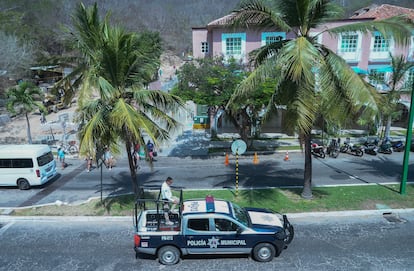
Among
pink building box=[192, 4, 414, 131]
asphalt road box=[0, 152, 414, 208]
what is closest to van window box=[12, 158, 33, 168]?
asphalt road box=[0, 152, 414, 208]

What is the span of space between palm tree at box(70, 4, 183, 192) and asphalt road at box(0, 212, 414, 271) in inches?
127

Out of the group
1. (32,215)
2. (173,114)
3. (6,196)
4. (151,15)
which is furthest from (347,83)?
(151,15)

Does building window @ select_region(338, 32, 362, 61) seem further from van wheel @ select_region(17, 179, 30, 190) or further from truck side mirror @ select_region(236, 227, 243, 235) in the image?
van wheel @ select_region(17, 179, 30, 190)

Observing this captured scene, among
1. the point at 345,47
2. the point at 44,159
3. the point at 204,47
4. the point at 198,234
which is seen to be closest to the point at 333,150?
the point at 345,47

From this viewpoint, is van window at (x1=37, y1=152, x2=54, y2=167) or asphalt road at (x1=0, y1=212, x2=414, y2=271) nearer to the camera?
asphalt road at (x1=0, y1=212, x2=414, y2=271)

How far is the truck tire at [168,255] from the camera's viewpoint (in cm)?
905

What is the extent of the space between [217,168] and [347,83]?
1056 cm

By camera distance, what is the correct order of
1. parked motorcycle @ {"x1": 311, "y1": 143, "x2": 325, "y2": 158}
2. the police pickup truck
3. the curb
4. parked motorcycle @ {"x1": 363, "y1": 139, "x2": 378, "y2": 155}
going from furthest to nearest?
1. parked motorcycle @ {"x1": 363, "y1": 139, "x2": 378, "y2": 155}
2. parked motorcycle @ {"x1": 311, "y1": 143, "x2": 325, "y2": 158}
3. the curb
4. the police pickup truck

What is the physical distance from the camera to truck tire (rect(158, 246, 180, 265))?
9047mm

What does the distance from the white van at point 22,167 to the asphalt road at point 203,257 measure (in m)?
3.64

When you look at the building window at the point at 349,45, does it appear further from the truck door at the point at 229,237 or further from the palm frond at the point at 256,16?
the truck door at the point at 229,237

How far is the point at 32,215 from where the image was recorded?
1270cm

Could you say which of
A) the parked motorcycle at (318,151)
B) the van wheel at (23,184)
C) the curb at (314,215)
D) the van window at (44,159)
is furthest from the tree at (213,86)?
the van wheel at (23,184)

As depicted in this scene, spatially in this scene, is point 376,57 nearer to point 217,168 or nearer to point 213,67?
point 213,67
